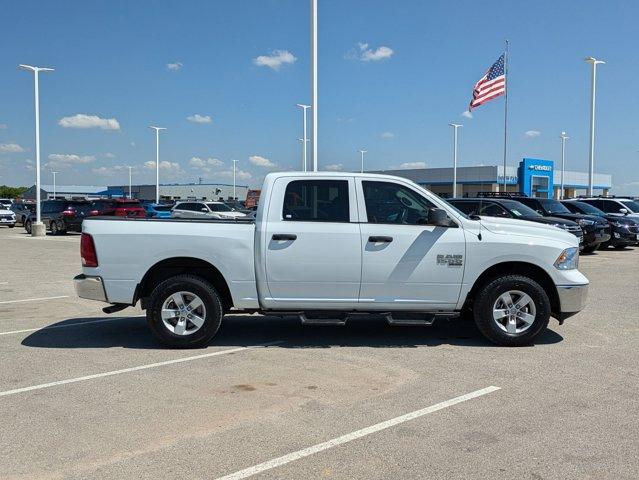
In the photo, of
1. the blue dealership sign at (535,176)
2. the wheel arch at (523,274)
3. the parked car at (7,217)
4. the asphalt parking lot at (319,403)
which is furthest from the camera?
the blue dealership sign at (535,176)

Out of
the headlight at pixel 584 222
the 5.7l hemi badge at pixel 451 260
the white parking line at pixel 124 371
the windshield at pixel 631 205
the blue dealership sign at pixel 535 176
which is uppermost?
the blue dealership sign at pixel 535 176

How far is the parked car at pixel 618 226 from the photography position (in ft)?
67.8

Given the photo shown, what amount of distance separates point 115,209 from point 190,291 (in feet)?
86.4

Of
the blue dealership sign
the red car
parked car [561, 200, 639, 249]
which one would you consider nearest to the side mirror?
parked car [561, 200, 639, 249]

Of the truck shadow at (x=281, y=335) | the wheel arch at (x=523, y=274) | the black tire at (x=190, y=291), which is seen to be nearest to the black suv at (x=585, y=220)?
the truck shadow at (x=281, y=335)

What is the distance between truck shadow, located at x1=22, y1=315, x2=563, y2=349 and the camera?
7441mm

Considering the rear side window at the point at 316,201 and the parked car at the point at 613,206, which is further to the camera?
the parked car at the point at 613,206

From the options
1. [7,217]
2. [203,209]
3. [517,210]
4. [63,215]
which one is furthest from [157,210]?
[517,210]

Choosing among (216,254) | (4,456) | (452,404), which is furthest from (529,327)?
(4,456)

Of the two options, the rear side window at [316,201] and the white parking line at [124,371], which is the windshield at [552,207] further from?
the white parking line at [124,371]

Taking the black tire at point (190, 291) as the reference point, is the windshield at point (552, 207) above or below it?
above

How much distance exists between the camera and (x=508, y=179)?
70188 mm

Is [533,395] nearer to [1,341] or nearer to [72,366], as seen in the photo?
[72,366]

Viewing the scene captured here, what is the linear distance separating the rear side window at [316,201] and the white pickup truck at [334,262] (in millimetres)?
12
